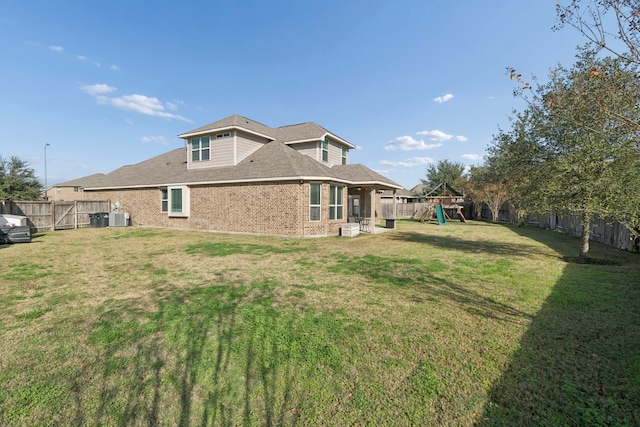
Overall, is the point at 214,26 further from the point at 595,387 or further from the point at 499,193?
the point at 499,193

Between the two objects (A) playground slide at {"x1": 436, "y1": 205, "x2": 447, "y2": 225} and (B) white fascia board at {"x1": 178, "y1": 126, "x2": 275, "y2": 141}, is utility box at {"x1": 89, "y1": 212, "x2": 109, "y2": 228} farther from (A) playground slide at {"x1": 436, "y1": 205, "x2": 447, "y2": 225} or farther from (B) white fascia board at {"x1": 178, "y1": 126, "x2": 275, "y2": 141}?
(A) playground slide at {"x1": 436, "y1": 205, "x2": 447, "y2": 225}

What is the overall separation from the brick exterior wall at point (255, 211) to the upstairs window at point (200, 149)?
2246mm

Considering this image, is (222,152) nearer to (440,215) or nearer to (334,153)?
(334,153)

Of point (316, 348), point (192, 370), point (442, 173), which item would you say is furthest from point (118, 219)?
point (442, 173)

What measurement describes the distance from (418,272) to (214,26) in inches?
734

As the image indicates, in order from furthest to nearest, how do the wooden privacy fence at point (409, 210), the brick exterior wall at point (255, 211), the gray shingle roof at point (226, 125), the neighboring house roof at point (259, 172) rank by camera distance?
the wooden privacy fence at point (409, 210)
the gray shingle roof at point (226, 125)
the neighboring house roof at point (259, 172)
the brick exterior wall at point (255, 211)

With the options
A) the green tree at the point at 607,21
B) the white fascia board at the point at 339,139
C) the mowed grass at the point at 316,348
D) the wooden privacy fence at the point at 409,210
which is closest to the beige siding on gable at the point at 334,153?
the white fascia board at the point at 339,139

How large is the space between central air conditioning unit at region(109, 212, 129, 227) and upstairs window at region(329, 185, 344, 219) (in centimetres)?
1485

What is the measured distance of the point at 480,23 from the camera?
8.84 metres

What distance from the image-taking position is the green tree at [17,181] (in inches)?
1188

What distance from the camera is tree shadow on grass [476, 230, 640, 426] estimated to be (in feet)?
7.42

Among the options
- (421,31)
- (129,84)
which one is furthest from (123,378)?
(129,84)

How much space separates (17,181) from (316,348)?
45.0 metres

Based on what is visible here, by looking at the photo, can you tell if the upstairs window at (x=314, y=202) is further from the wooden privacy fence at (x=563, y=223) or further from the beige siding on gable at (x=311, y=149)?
the wooden privacy fence at (x=563, y=223)
